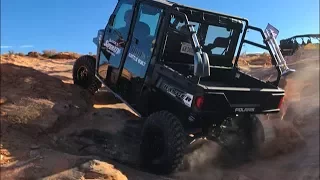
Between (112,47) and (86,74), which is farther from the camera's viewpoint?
(86,74)

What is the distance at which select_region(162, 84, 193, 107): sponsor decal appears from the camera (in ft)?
19.8

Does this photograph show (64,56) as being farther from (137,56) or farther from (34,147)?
(34,147)

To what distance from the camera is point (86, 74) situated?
31.5 feet

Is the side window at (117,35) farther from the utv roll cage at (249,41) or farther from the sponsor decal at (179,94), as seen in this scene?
the sponsor decal at (179,94)

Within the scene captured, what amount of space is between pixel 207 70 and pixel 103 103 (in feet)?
15.4

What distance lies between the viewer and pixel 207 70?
5.55 metres

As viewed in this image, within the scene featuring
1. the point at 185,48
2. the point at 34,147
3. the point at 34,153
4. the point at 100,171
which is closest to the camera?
the point at 100,171

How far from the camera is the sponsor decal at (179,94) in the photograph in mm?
6031

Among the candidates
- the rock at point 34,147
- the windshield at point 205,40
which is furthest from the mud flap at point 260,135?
the rock at point 34,147

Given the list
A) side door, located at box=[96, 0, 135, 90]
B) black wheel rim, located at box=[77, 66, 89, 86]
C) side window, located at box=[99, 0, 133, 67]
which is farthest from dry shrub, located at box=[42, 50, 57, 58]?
side window, located at box=[99, 0, 133, 67]

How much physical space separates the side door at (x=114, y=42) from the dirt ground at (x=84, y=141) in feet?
2.57

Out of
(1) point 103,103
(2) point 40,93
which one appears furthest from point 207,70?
(1) point 103,103

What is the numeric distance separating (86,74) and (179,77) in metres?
3.84

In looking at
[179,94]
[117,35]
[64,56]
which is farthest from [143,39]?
[64,56]
